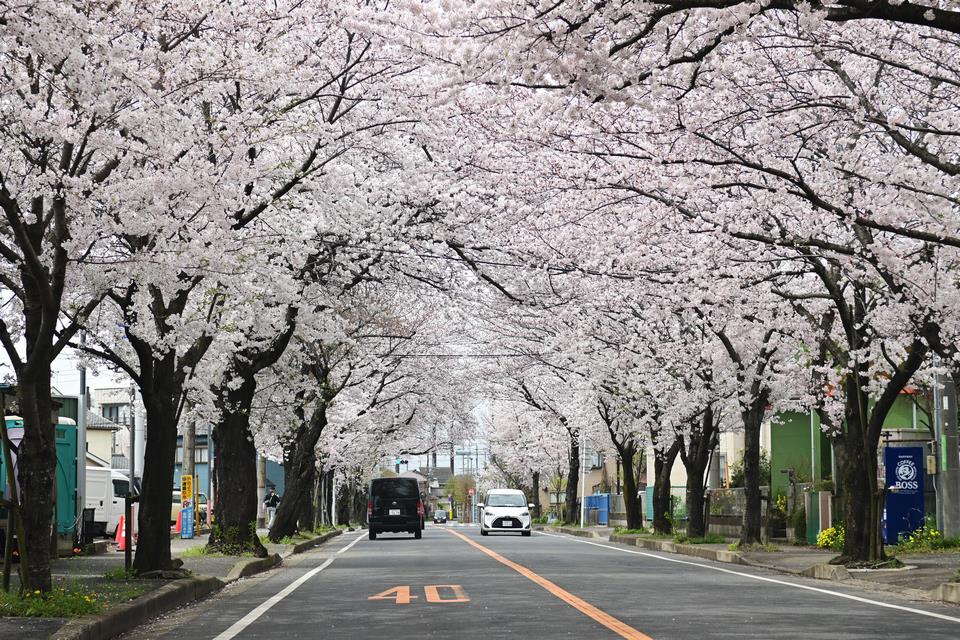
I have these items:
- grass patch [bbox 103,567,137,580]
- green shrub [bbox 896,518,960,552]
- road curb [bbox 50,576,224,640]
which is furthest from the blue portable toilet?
green shrub [bbox 896,518,960,552]

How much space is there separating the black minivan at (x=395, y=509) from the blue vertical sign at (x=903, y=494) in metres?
21.8

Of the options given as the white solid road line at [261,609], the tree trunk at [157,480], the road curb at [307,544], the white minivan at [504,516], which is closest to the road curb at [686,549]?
the white minivan at [504,516]

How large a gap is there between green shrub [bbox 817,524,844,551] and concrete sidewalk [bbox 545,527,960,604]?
1.15 feet

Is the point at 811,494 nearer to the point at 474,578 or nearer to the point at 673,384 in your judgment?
the point at 673,384

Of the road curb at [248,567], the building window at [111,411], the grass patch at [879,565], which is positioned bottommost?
the road curb at [248,567]

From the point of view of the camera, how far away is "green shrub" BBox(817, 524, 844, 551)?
29125 mm

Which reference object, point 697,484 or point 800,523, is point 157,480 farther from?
point 800,523

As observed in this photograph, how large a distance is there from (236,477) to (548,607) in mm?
13524

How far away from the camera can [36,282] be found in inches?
482

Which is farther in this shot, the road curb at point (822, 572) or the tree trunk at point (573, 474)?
the tree trunk at point (573, 474)

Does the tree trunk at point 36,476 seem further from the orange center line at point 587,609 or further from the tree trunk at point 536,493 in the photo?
the tree trunk at point 536,493

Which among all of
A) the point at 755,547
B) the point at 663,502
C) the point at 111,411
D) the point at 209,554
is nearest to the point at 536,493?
the point at 111,411

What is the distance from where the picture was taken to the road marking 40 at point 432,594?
582 inches

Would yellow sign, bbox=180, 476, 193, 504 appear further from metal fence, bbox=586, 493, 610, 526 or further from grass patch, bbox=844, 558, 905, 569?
metal fence, bbox=586, 493, 610, 526
